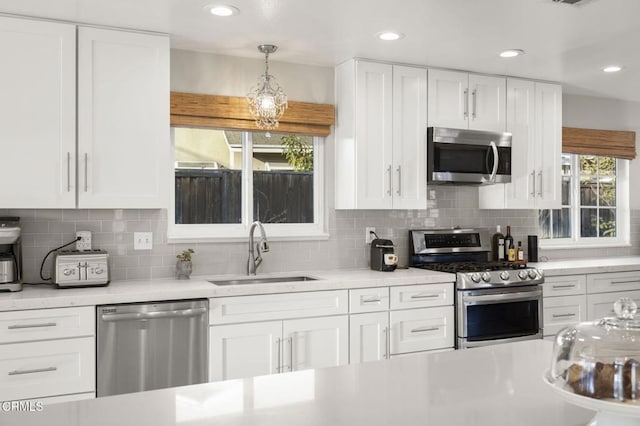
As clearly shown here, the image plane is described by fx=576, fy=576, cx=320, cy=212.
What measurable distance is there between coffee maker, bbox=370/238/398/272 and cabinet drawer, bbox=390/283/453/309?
326mm

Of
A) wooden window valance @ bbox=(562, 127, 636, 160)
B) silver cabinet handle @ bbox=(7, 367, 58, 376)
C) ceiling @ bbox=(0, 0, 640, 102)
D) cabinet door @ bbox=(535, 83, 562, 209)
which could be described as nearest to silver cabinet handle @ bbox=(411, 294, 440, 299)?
cabinet door @ bbox=(535, 83, 562, 209)

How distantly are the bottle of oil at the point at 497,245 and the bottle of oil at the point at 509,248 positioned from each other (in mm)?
32

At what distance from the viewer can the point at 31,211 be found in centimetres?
340

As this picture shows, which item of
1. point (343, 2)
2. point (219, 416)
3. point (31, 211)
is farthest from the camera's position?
point (31, 211)

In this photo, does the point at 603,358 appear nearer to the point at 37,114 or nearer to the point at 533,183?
the point at 37,114

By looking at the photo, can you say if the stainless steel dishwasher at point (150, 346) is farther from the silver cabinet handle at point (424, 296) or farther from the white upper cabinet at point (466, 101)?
the white upper cabinet at point (466, 101)

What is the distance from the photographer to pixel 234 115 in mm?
3920

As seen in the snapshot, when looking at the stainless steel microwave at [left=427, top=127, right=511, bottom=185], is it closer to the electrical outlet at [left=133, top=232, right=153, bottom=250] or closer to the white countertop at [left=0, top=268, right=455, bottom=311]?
the white countertop at [left=0, top=268, right=455, bottom=311]

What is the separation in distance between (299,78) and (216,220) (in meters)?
1.19

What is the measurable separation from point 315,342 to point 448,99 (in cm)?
207

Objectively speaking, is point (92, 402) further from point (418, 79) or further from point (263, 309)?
point (418, 79)

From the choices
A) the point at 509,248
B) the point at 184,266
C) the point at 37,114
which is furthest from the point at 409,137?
the point at 37,114

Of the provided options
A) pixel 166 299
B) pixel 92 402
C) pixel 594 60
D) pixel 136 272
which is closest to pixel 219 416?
pixel 92 402

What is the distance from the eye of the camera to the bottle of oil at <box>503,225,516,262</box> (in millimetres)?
4781
